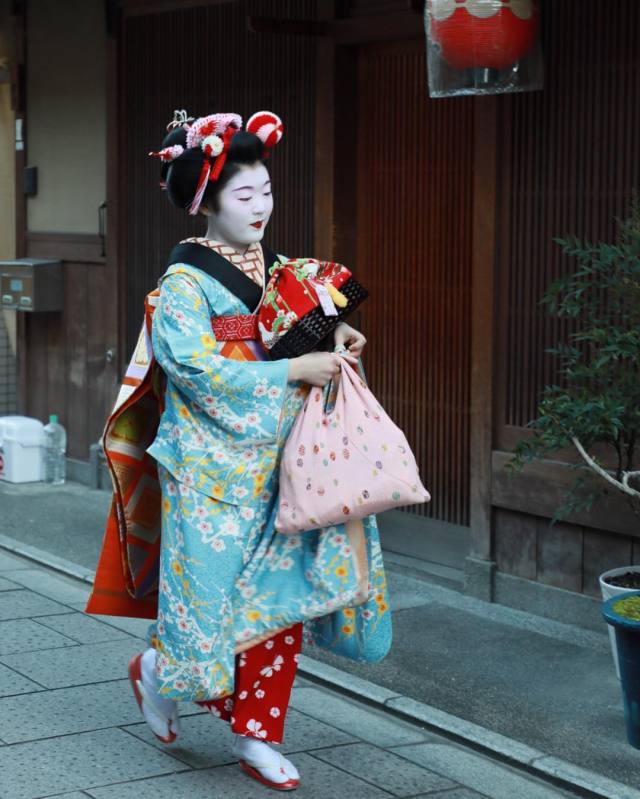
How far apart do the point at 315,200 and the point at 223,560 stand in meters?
3.72

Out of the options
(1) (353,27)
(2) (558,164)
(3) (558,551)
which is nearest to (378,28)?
(1) (353,27)

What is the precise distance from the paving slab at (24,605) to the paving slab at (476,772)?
7.63ft

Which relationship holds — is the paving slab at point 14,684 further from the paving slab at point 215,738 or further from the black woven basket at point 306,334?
the black woven basket at point 306,334

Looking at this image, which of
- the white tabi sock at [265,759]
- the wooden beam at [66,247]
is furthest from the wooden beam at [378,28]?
the white tabi sock at [265,759]

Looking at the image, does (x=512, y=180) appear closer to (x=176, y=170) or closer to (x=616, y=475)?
(x=616, y=475)

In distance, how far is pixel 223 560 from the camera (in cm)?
451

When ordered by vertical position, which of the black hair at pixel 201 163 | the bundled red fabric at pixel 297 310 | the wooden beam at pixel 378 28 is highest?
the wooden beam at pixel 378 28

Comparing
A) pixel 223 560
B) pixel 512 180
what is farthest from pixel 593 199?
pixel 223 560

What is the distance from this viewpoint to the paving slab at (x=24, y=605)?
6.76 metres

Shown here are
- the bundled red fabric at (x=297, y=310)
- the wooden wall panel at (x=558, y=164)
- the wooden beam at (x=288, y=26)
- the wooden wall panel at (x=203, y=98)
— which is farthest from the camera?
the wooden wall panel at (x=203, y=98)

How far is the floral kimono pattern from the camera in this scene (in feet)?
14.7

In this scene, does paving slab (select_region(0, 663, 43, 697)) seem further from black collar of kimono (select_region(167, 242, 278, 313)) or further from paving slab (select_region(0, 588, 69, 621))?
black collar of kimono (select_region(167, 242, 278, 313))

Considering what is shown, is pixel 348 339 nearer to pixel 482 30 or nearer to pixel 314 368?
pixel 314 368

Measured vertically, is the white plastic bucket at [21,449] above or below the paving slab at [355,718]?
above
